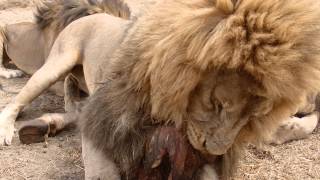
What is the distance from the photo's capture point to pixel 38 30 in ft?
15.9

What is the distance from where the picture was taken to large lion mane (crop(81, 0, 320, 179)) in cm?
206

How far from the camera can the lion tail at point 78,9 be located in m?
4.24

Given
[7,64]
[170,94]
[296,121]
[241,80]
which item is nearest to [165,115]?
[170,94]

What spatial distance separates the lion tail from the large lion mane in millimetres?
Answer: 1716

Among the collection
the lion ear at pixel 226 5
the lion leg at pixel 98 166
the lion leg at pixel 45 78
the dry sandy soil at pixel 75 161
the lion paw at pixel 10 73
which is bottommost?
the lion paw at pixel 10 73

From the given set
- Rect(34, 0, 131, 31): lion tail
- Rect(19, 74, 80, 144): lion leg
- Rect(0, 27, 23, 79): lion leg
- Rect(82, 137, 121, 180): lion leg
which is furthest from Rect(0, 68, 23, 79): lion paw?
Rect(82, 137, 121, 180): lion leg

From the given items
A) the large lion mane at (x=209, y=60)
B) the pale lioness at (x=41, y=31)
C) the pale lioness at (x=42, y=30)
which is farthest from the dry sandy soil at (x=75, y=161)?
the pale lioness at (x=41, y=31)

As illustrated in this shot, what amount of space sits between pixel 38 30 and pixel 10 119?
1334mm

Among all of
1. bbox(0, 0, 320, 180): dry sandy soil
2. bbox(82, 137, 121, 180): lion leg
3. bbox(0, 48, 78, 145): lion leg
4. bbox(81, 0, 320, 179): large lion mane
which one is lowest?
bbox(0, 0, 320, 180): dry sandy soil

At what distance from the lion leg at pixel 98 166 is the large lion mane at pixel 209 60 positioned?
6cm

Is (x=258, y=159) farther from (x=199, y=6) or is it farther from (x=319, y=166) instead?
(x=199, y=6)

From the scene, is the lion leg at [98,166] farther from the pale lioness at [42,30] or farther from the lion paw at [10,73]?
the lion paw at [10,73]

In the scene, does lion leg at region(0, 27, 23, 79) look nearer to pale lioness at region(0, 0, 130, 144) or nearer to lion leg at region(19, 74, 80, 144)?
pale lioness at region(0, 0, 130, 144)

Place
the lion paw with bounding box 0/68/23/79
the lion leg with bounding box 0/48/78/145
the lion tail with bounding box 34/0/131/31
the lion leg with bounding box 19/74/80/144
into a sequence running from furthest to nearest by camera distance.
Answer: the lion paw with bounding box 0/68/23/79 < the lion tail with bounding box 34/0/131/31 < the lion leg with bounding box 0/48/78/145 < the lion leg with bounding box 19/74/80/144
